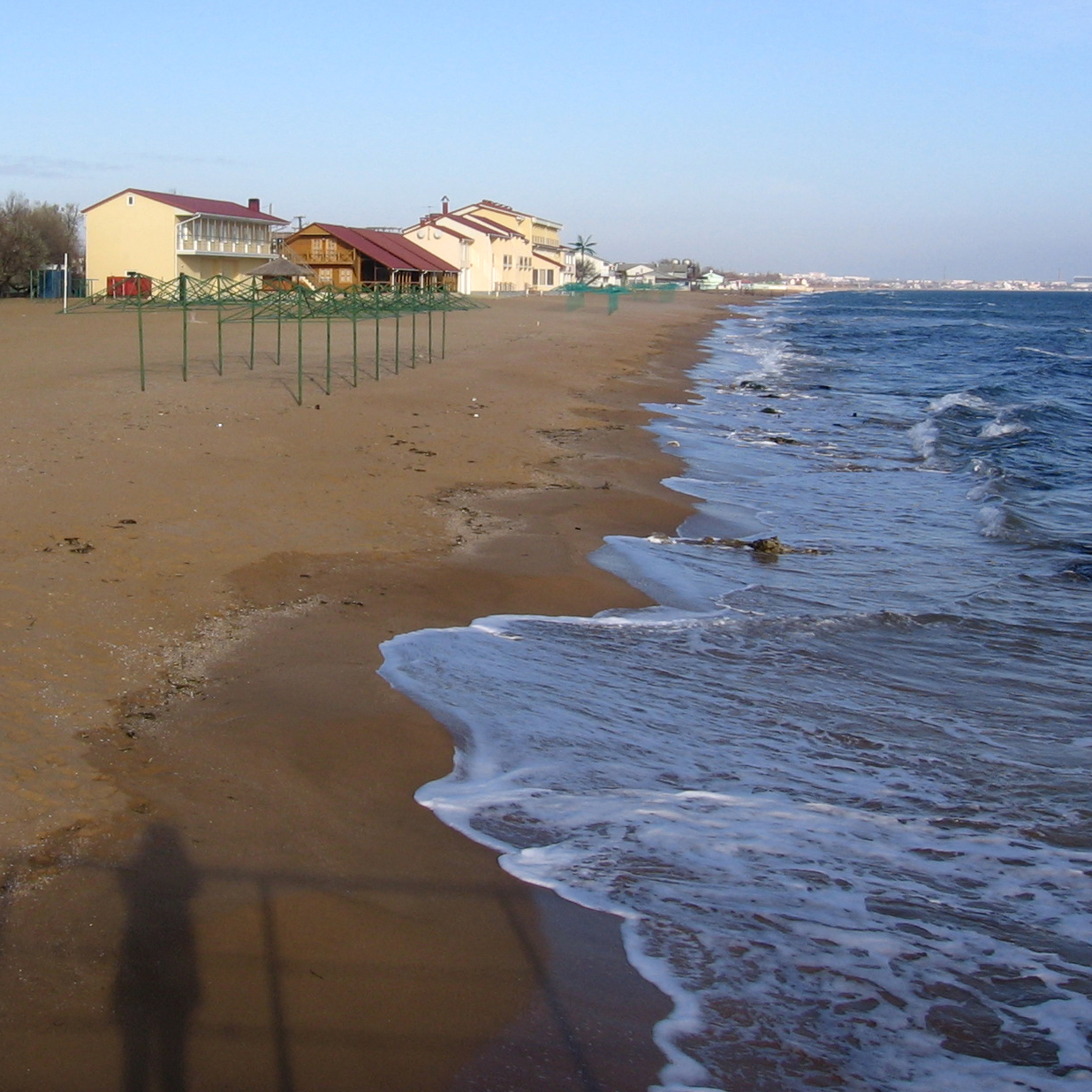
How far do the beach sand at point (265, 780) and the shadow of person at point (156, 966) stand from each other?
1 centimetres

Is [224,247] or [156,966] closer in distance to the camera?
[156,966]

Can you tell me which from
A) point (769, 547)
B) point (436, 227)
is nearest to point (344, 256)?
point (436, 227)

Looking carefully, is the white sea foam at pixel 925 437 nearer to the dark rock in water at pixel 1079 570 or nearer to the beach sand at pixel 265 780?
the dark rock in water at pixel 1079 570

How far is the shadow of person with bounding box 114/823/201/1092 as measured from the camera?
372 centimetres

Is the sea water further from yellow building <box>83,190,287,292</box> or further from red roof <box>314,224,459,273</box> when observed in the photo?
red roof <box>314,224,459,273</box>

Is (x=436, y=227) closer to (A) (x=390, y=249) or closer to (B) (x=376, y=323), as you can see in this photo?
(A) (x=390, y=249)

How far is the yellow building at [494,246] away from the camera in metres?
72.1

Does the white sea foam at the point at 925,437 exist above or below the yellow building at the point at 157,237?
below

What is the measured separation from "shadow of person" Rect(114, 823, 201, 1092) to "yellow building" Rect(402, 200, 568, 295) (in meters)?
69.5

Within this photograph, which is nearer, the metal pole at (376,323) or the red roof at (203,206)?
the metal pole at (376,323)

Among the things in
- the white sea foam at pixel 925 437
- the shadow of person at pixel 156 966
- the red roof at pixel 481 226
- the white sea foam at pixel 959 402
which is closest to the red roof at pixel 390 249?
the red roof at pixel 481 226

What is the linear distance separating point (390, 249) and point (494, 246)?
20032 mm

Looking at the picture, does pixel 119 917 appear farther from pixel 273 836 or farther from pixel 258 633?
pixel 258 633

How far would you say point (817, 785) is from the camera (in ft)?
21.2
